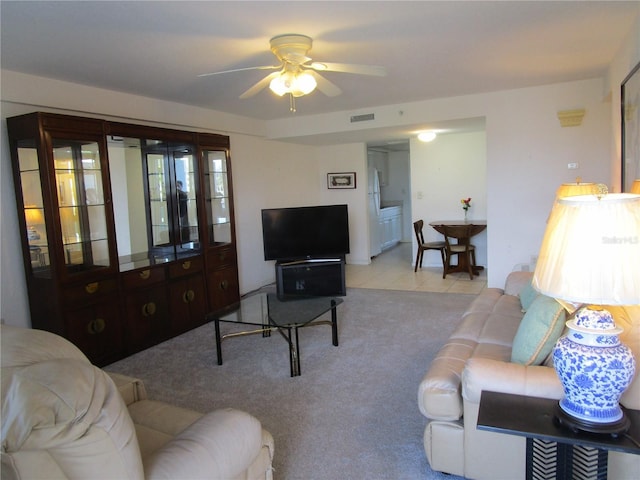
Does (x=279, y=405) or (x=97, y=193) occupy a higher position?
(x=97, y=193)

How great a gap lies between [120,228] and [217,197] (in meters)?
1.10

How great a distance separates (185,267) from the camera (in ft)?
14.8

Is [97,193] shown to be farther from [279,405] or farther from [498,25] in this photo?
[498,25]

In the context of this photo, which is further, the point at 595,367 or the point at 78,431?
the point at 595,367

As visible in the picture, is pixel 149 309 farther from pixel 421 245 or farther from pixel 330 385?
pixel 421 245

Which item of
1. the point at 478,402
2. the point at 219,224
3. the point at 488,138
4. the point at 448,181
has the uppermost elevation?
the point at 488,138

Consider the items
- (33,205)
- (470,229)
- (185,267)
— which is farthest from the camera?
(470,229)

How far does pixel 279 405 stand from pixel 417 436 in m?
0.92

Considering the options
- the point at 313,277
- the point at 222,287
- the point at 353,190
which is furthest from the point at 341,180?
the point at 222,287

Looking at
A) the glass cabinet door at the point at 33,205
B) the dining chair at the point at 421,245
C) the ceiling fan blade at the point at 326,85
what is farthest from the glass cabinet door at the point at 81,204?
the dining chair at the point at 421,245

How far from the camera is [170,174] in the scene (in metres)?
4.57

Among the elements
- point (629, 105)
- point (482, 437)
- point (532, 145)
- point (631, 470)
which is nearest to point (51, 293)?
point (482, 437)

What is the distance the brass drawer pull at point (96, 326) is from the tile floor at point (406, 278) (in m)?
3.37

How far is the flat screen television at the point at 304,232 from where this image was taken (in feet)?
18.8
